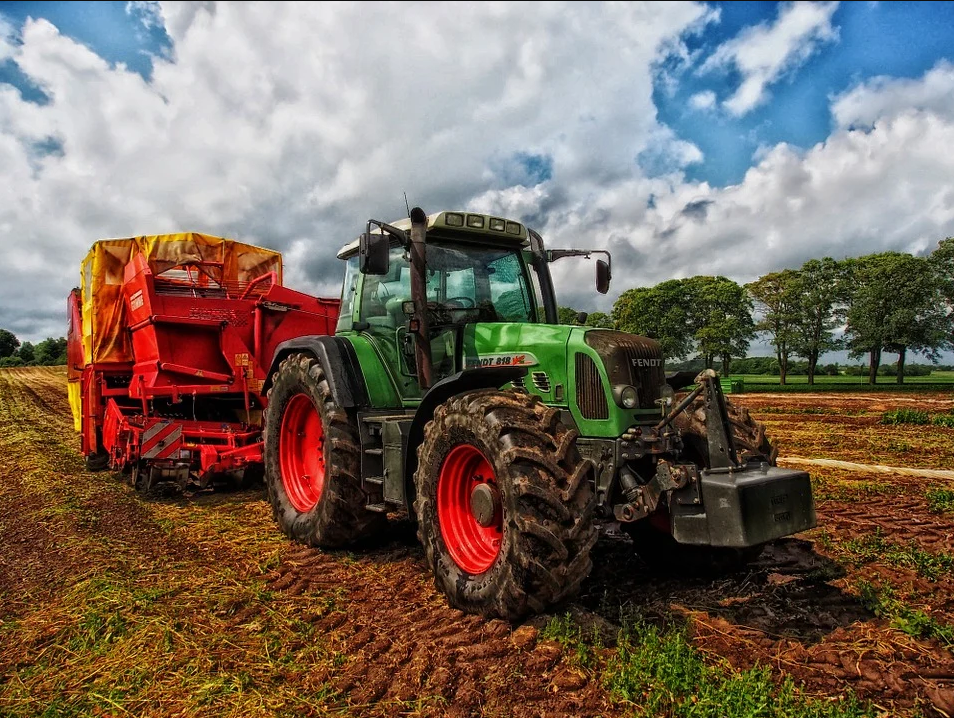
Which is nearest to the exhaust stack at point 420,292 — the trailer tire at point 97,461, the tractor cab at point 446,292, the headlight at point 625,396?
the tractor cab at point 446,292

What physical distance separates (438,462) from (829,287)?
152ft

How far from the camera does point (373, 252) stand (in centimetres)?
462

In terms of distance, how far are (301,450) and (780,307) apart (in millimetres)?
45681

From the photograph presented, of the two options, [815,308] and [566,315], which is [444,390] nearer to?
[566,315]

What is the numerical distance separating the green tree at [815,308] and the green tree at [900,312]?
2875 mm

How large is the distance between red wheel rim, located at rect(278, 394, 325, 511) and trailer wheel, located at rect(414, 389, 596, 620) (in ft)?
7.35

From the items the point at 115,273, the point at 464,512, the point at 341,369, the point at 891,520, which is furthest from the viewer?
the point at 115,273

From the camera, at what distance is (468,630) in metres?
3.76

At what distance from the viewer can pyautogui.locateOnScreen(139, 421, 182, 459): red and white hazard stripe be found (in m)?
7.59

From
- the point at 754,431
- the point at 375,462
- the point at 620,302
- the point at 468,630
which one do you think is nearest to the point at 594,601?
the point at 468,630

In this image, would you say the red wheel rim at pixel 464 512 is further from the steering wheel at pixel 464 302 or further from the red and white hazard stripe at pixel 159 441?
the red and white hazard stripe at pixel 159 441

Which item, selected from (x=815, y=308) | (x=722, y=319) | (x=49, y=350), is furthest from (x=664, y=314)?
(x=49, y=350)

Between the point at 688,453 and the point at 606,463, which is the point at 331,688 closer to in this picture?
the point at 606,463

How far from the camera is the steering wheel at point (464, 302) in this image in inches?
211
